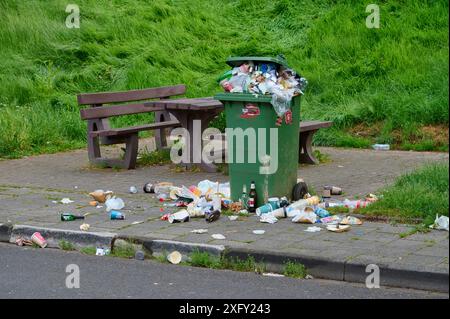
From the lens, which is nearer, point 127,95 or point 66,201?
point 66,201

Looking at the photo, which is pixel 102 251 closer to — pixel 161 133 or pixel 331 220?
pixel 331 220

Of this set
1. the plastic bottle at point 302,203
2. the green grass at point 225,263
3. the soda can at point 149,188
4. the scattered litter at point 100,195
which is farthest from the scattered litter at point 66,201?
the green grass at point 225,263

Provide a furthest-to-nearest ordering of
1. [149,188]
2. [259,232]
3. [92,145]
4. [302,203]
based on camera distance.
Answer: [92,145], [149,188], [302,203], [259,232]

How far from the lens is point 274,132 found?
901 centimetres

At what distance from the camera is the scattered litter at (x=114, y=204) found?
30.6ft

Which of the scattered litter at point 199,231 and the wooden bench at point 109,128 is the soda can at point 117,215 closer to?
the scattered litter at point 199,231

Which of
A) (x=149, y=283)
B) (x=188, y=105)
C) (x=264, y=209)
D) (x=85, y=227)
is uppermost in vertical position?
(x=188, y=105)

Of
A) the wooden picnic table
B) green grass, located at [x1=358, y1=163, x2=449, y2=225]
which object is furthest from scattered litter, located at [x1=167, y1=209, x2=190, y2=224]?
the wooden picnic table

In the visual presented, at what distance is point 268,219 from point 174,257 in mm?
1246

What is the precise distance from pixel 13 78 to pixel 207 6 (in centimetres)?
486

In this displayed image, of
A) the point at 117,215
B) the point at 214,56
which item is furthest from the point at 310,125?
the point at 214,56

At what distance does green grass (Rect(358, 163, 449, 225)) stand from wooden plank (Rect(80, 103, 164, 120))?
373 centimetres

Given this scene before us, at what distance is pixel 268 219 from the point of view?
862cm
